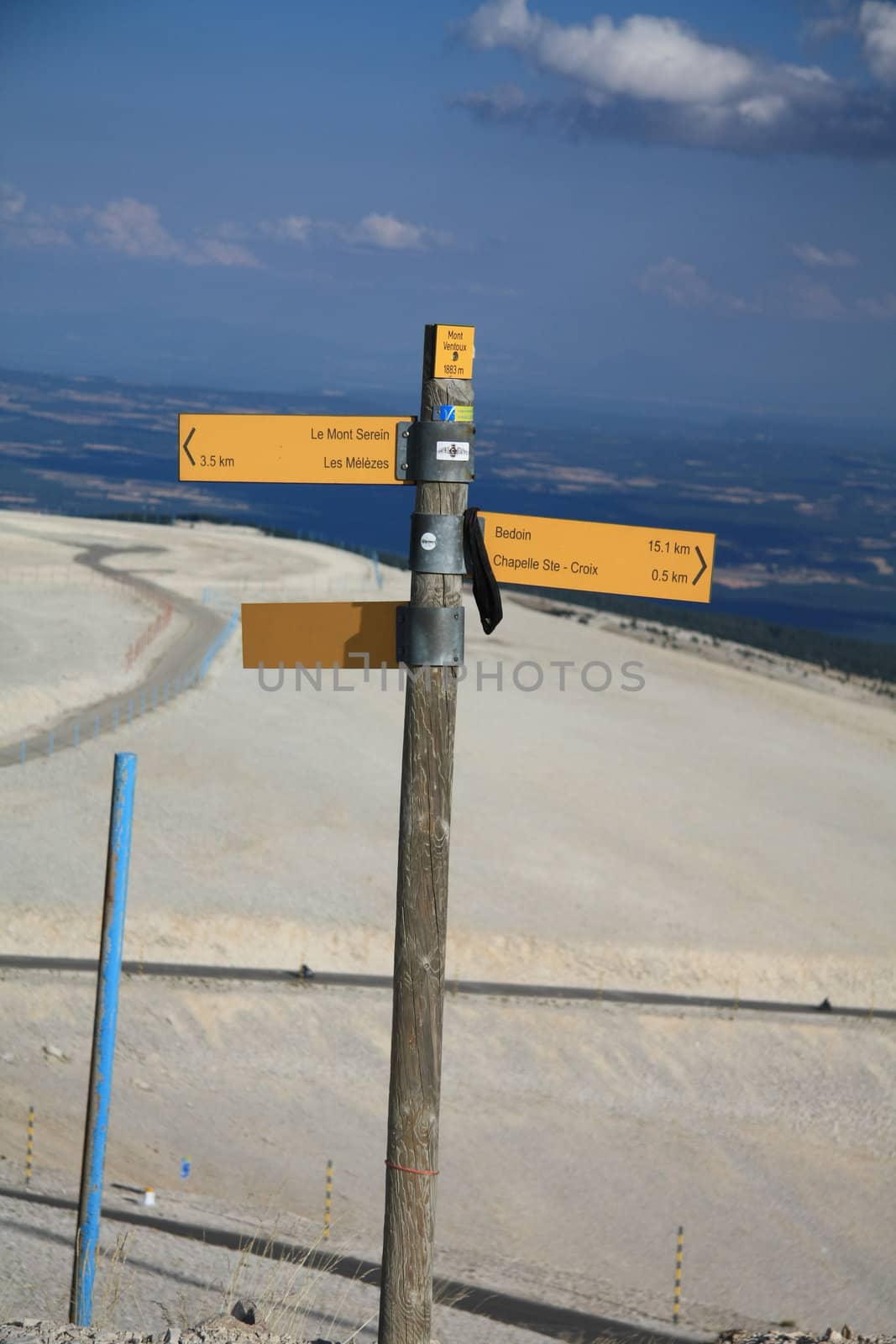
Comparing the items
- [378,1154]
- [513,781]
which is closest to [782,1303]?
[378,1154]

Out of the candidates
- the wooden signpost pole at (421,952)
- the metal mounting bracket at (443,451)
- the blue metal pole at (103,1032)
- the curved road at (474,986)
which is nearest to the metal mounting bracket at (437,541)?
the wooden signpost pole at (421,952)

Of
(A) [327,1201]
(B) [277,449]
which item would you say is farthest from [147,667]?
(B) [277,449]

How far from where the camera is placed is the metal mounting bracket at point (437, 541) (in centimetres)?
595

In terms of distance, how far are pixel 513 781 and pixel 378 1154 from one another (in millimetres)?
17631

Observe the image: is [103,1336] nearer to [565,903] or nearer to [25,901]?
[25,901]

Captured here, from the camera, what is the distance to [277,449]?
622cm

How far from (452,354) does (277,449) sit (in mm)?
914

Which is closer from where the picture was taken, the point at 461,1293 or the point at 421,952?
the point at 421,952

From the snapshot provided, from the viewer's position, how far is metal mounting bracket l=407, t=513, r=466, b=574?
19.5 ft

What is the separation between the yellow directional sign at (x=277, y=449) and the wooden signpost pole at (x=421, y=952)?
338mm

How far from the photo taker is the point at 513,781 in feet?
114

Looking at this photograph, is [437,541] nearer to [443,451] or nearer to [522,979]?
[443,451]

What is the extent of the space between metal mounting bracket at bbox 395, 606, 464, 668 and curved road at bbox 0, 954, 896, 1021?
16.6 meters

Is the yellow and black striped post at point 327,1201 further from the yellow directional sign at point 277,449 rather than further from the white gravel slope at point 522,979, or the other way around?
the yellow directional sign at point 277,449
